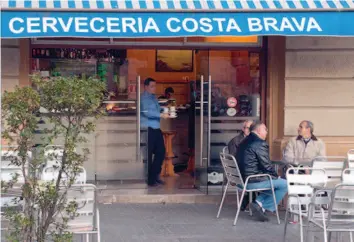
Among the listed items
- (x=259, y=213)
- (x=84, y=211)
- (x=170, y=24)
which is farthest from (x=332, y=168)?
(x=84, y=211)

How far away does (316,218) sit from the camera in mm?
6910

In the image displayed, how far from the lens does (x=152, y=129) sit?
11453mm

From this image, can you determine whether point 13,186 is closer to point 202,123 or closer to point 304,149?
point 304,149

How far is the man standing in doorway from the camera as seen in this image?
1142 cm

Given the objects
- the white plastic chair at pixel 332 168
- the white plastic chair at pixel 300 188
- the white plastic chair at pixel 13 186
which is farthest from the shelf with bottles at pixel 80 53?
the white plastic chair at pixel 300 188

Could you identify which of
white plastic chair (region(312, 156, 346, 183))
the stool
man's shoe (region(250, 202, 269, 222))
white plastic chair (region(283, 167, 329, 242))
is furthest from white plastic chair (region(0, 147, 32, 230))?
the stool

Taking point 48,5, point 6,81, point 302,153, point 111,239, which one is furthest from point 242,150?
point 6,81

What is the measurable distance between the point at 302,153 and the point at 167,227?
7.69 feet

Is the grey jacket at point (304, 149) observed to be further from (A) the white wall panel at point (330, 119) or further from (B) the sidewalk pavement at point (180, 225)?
(B) the sidewalk pavement at point (180, 225)

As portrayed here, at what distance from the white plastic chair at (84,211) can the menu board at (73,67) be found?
4.96m

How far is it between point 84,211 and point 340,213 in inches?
94.8

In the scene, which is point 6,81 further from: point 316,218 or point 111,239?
point 316,218

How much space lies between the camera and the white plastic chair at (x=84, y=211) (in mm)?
6216

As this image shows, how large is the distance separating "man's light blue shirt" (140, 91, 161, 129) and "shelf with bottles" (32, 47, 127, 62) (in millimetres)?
725
